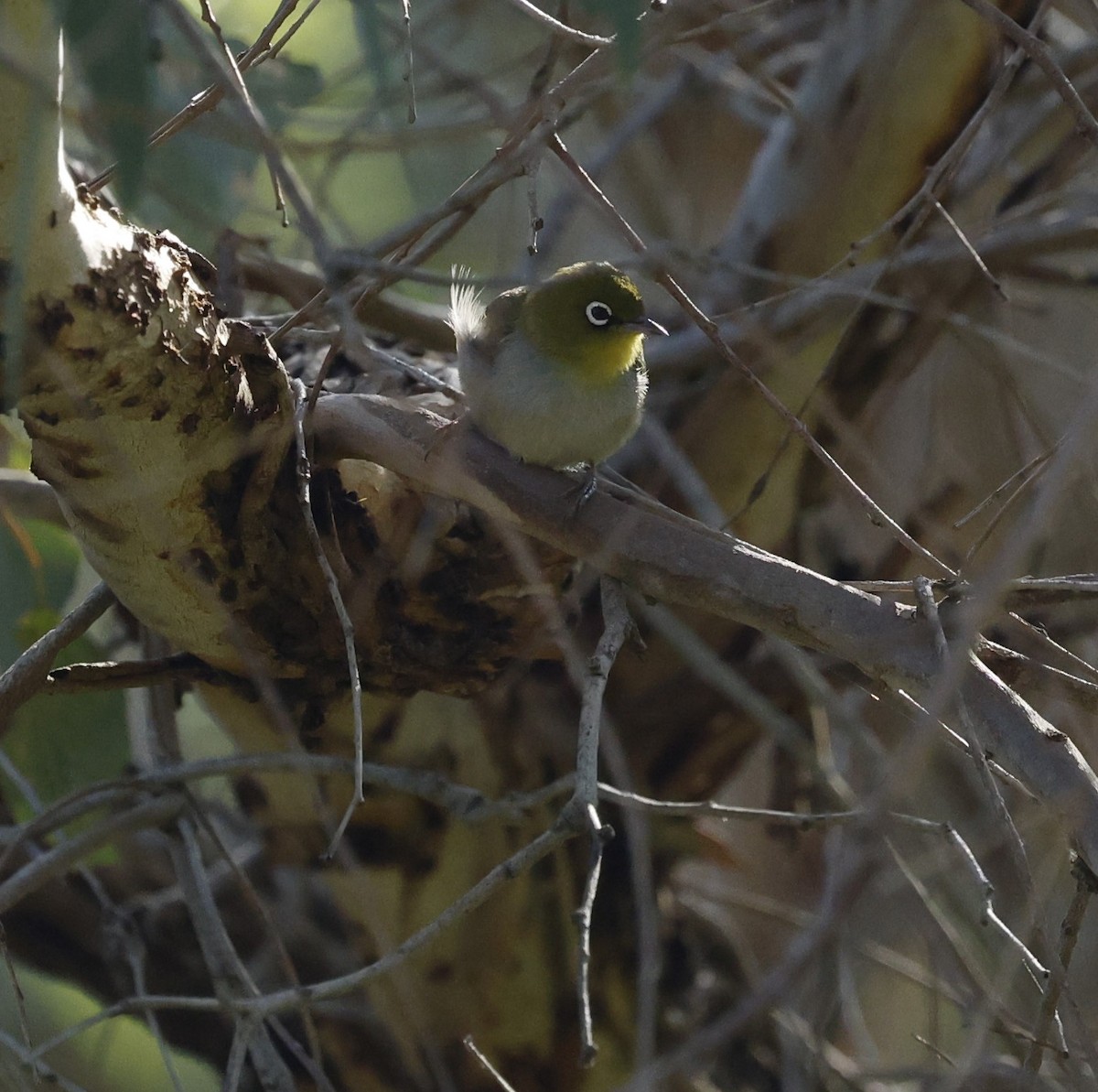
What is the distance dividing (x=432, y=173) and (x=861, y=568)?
1.87 metres

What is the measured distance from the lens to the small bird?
113 inches

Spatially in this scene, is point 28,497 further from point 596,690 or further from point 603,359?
point 596,690

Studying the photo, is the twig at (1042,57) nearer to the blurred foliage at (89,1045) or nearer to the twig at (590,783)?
the twig at (590,783)

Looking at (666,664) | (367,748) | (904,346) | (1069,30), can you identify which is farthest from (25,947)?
(1069,30)

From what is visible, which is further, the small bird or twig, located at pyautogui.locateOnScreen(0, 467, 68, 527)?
twig, located at pyautogui.locateOnScreen(0, 467, 68, 527)

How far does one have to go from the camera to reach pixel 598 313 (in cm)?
315

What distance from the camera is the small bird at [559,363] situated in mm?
2871

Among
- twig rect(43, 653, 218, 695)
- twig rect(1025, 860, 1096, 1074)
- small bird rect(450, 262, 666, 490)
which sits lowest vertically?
twig rect(1025, 860, 1096, 1074)

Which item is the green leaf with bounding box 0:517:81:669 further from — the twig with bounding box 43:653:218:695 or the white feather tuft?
the white feather tuft

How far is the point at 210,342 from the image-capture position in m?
1.98

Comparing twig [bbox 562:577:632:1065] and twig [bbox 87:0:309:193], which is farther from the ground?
twig [bbox 87:0:309:193]

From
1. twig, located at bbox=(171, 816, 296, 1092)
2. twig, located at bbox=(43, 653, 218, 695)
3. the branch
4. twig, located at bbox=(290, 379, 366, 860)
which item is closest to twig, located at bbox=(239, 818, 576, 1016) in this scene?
twig, located at bbox=(290, 379, 366, 860)

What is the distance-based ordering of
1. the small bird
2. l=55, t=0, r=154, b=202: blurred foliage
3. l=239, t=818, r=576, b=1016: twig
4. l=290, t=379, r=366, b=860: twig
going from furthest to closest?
the small bird → l=290, t=379, r=366, b=860: twig → l=239, t=818, r=576, b=1016: twig → l=55, t=0, r=154, b=202: blurred foliage

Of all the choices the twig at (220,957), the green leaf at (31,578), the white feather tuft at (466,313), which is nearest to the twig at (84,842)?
the twig at (220,957)
